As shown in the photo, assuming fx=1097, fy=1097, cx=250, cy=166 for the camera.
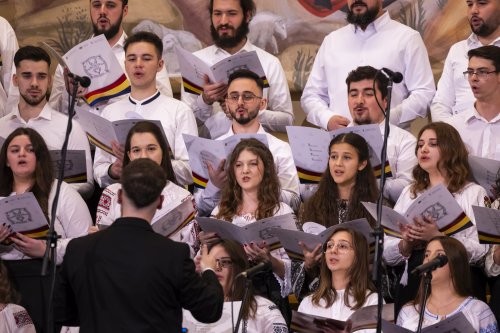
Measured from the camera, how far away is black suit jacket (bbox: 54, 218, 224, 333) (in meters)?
4.07

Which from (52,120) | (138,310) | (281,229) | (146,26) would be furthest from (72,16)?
(138,310)

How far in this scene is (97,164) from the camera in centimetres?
644

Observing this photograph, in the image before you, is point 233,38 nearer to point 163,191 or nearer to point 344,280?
point 163,191

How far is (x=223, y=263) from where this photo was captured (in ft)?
18.0

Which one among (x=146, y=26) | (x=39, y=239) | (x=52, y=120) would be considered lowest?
(x=39, y=239)

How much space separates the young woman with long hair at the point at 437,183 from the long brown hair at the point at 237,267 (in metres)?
0.76

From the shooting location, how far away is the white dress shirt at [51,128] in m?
6.57

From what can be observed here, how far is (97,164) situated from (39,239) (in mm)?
822

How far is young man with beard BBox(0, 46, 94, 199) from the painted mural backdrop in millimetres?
1645

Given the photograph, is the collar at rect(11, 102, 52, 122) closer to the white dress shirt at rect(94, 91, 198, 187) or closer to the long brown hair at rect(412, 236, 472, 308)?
the white dress shirt at rect(94, 91, 198, 187)

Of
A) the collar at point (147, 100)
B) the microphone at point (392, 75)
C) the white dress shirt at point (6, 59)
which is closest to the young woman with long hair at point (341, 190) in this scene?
the microphone at point (392, 75)

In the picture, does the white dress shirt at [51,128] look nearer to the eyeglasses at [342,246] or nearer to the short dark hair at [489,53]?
the eyeglasses at [342,246]

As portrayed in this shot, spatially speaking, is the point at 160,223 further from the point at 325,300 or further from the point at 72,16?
the point at 72,16

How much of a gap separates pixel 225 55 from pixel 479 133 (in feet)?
5.88
